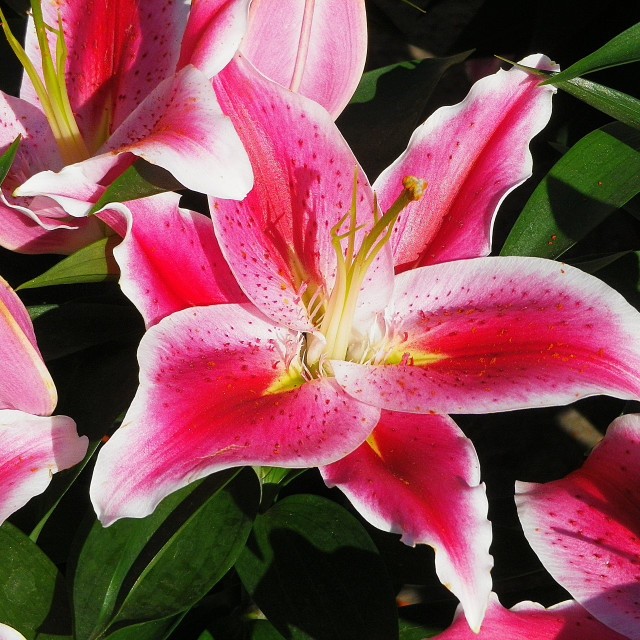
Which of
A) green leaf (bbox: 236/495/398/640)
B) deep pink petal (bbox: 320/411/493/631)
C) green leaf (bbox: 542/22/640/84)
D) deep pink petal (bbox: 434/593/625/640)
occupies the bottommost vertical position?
green leaf (bbox: 236/495/398/640)

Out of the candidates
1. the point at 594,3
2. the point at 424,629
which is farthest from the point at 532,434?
the point at 594,3

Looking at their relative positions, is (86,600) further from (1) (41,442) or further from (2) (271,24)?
(2) (271,24)

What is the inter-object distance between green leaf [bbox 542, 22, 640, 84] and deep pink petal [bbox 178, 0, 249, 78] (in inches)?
9.8

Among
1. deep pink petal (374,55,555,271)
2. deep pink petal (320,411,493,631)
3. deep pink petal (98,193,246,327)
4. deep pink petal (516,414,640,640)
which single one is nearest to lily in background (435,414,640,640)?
deep pink petal (516,414,640,640)

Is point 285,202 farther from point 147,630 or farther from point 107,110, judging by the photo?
point 147,630

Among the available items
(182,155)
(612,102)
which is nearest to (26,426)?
(182,155)

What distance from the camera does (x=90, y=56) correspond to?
0.80m

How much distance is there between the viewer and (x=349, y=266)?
2.28 feet

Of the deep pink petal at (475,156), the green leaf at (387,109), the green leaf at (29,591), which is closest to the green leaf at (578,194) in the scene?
the deep pink petal at (475,156)

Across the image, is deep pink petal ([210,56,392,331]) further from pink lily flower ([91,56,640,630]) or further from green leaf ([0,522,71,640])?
green leaf ([0,522,71,640])

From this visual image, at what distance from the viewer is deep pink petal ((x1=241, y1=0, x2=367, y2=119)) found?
71 cm

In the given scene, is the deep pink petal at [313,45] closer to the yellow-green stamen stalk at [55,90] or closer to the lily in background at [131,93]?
the lily in background at [131,93]

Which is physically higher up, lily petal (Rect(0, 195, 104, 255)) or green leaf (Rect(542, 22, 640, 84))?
green leaf (Rect(542, 22, 640, 84))

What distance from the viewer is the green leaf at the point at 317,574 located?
2.45ft
